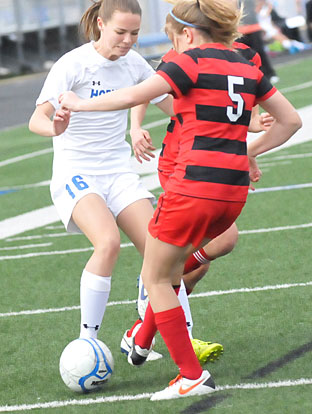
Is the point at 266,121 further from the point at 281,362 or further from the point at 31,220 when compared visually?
the point at 31,220

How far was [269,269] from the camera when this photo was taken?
7531 millimetres

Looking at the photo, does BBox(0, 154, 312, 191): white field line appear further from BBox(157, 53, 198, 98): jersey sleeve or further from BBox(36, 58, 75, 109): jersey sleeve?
BBox(157, 53, 198, 98): jersey sleeve

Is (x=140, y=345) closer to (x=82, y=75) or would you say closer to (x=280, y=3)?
(x=82, y=75)

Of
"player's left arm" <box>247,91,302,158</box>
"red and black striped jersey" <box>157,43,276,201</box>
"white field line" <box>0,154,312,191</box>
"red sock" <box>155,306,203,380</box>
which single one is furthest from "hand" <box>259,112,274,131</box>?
"white field line" <box>0,154,312,191</box>

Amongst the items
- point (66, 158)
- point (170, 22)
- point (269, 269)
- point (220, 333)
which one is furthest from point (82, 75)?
point (269, 269)

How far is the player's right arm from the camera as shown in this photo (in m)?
4.90

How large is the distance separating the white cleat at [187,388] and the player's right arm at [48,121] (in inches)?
56.0

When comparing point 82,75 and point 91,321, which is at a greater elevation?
point 82,75

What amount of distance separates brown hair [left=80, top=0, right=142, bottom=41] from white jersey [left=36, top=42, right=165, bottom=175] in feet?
0.30

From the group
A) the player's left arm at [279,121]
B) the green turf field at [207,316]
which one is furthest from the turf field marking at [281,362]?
the player's left arm at [279,121]

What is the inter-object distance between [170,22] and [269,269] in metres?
3.14

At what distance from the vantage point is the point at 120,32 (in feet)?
18.2

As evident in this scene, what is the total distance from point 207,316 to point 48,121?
72.8 inches

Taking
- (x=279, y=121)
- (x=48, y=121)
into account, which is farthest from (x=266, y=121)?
(x=48, y=121)
